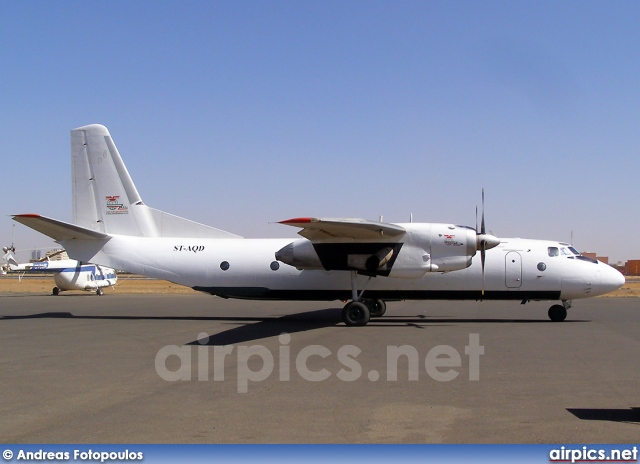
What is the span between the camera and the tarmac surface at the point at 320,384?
6.00 meters

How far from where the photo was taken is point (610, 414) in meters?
6.60

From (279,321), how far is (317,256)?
277 centimetres

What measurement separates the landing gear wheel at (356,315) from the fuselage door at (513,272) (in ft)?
15.3

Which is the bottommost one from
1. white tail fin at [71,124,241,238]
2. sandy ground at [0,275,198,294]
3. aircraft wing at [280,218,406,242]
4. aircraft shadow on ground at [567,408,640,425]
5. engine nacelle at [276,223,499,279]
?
sandy ground at [0,275,198,294]

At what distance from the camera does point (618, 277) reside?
17859 millimetres

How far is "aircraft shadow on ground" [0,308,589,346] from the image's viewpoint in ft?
48.1

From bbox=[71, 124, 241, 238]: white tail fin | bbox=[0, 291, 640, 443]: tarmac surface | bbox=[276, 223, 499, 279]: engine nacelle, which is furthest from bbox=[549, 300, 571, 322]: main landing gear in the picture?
bbox=[71, 124, 241, 238]: white tail fin

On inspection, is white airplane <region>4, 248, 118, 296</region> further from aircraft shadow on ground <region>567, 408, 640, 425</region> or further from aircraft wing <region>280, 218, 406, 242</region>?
aircraft shadow on ground <region>567, 408, 640, 425</region>

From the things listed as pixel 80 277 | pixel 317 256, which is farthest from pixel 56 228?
pixel 80 277

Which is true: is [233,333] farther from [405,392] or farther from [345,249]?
[405,392]

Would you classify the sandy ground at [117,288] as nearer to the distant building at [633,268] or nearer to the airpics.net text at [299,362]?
the airpics.net text at [299,362]

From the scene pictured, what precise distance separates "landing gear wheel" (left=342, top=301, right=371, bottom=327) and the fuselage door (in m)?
4.68

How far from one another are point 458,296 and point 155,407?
42.1ft

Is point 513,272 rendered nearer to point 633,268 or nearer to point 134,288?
point 134,288
